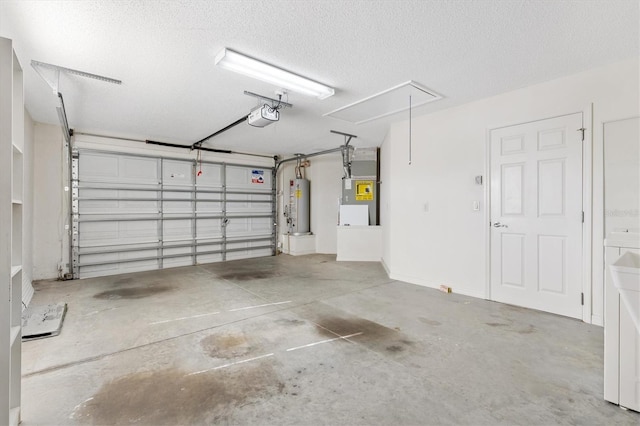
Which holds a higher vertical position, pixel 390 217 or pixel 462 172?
pixel 462 172

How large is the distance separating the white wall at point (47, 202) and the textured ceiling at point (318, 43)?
4.35 ft

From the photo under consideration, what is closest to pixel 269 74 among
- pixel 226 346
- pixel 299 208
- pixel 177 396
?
pixel 226 346

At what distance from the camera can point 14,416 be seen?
1562 mm

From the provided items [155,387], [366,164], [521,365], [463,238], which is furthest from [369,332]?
[366,164]

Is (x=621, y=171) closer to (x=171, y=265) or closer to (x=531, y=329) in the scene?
(x=531, y=329)

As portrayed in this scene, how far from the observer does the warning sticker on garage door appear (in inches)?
297

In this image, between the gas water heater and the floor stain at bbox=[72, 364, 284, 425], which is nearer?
the floor stain at bbox=[72, 364, 284, 425]

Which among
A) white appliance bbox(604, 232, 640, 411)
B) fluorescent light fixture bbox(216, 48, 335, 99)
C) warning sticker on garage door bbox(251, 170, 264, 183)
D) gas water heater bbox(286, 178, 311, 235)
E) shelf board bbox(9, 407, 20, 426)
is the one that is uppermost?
fluorescent light fixture bbox(216, 48, 335, 99)

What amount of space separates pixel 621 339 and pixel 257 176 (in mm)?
7043

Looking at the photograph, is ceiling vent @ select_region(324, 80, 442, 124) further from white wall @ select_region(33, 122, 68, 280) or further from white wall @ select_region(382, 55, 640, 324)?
white wall @ select_region(33, 122, 68, 280)

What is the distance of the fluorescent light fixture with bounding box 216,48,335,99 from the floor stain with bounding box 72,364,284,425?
8.84ft

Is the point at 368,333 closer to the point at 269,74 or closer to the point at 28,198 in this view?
the point at 269,74

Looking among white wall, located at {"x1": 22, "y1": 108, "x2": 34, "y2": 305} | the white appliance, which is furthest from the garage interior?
white wall, located at {"x1": 22, "y1": 108, "x2": 34, "y2": 305}

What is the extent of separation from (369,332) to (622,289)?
187 centimetres
